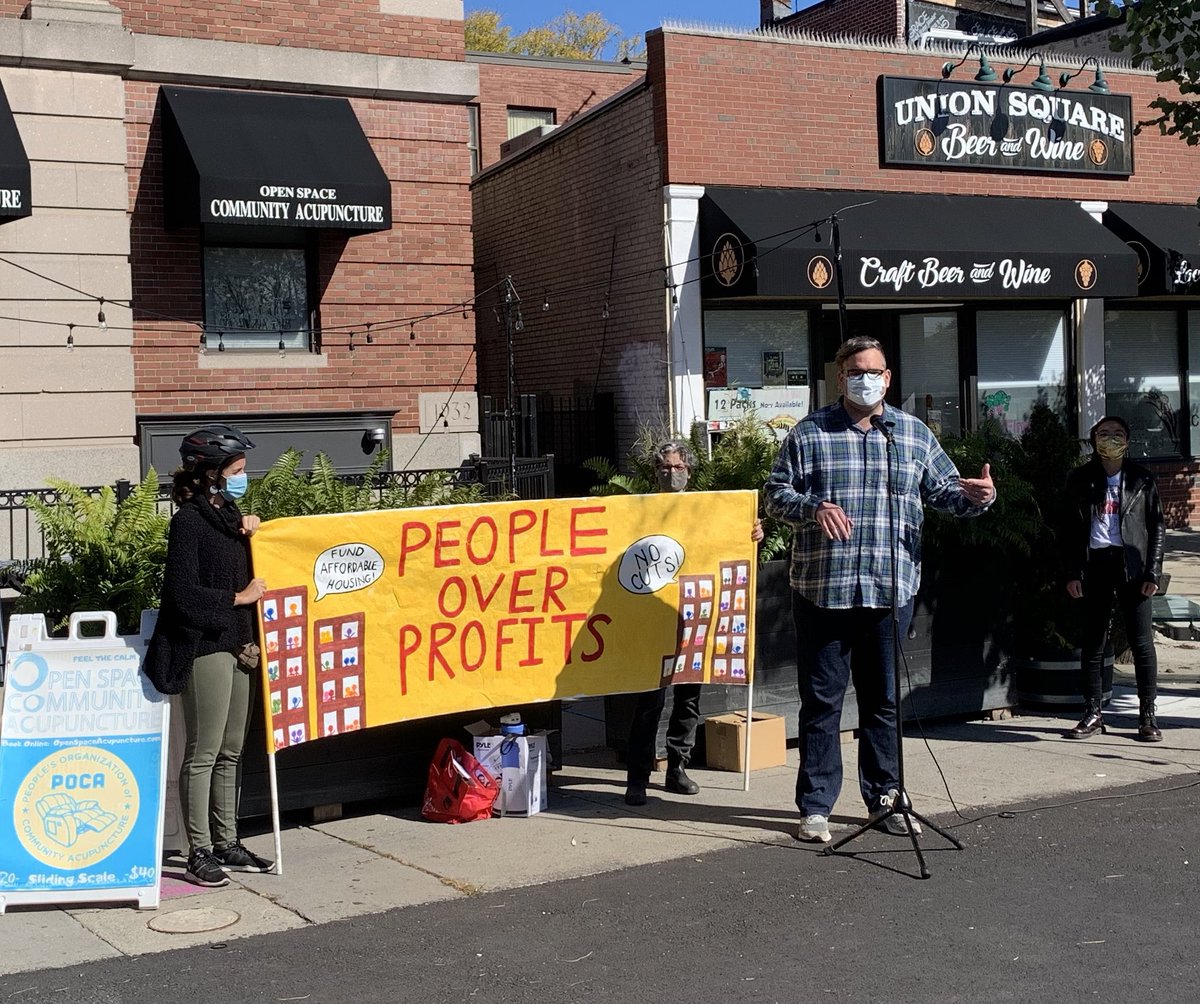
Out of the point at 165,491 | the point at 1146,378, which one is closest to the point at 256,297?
the point at 165,491

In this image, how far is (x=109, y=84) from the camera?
528 inches

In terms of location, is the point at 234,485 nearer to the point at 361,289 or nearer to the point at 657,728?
the point at 657,728

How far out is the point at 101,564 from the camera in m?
6.73

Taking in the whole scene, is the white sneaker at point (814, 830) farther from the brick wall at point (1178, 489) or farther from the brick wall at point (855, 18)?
the brick wall at point (855, 18)

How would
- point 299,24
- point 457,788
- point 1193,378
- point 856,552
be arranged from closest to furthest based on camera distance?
1. point 856,552
2. point 457,788
3. point 299,24
4. point 1193,378

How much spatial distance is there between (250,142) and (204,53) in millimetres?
1100

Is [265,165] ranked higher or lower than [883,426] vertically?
higher

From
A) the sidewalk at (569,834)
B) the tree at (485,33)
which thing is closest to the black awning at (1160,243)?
the sidewalk at (569,834)

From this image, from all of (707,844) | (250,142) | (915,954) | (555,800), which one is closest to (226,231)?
(250,142)

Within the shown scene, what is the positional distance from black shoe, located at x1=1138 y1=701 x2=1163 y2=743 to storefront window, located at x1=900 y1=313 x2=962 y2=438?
10250 millimetres

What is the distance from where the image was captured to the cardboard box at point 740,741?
25.8 feet

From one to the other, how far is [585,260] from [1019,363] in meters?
5.79

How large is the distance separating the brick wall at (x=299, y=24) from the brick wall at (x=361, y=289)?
0.58 m

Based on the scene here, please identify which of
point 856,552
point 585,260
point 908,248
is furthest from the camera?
point 585,260
